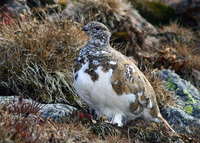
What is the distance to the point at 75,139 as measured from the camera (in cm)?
237

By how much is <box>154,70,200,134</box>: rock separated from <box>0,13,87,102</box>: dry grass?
1.56 meters

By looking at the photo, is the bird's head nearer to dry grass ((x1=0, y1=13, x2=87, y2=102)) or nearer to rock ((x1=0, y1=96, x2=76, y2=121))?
rock ((x1=0, y1=96, x2=76, y2=121))

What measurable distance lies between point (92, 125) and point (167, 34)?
4.56 m

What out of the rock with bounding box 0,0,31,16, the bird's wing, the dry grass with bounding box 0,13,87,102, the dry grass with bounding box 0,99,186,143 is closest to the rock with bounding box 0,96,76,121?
the dry grass with bounding box 0,99,186,143

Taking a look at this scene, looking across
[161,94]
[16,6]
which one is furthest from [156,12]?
[161,94]

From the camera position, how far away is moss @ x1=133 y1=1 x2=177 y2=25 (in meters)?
7.60

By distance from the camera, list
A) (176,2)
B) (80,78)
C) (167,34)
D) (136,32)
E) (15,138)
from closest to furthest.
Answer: (15,138) < (80,78) < (136,32) < (167,34) < (176,2)

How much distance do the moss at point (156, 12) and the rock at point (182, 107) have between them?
11.6 ft

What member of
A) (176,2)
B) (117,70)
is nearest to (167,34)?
(176,2)

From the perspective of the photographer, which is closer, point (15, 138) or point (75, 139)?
point (15, 138)

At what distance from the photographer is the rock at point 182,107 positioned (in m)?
3.52

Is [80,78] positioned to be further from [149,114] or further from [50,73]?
[50,73]

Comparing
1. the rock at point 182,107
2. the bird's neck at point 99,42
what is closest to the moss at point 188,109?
the rock at point 182,107

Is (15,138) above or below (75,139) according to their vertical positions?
above
